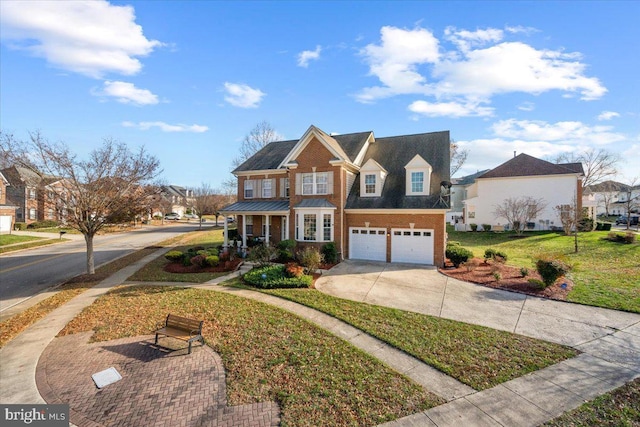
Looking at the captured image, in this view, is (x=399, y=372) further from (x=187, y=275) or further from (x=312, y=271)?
(x=187, y=275)

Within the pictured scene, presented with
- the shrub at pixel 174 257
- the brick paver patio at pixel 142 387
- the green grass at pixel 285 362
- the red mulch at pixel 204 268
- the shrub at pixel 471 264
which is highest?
the shrub at pixel 174 257

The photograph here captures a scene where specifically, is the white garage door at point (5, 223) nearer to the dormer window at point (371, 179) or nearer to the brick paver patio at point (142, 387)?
the brick paver patio at point (142, 387)

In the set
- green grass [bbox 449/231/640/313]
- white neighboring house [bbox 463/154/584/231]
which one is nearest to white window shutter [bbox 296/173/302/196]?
green grass [bbox 449/231/640/313]

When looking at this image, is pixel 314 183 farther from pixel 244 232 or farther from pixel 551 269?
pixel 551 269

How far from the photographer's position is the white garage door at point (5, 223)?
37.9m

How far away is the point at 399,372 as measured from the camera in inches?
275

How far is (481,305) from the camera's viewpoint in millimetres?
11750

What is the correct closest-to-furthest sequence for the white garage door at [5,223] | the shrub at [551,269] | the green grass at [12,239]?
the shrub at [551,269], the green grass at [12,239], the white garage door at [5,223]

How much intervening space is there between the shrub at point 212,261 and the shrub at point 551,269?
59.5 ft

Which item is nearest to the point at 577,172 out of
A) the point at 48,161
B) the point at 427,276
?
the point at 427,276

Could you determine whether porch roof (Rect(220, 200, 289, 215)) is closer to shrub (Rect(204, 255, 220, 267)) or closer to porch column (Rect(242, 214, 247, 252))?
porch column (Rect(242, 214, 247, 252))

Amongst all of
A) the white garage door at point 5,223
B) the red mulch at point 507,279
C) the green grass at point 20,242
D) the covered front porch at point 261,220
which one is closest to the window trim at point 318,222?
A: the covered front porch at point 261,220

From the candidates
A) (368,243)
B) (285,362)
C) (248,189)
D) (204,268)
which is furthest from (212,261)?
(285,362)

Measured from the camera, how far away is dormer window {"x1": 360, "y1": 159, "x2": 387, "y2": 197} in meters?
20.8
